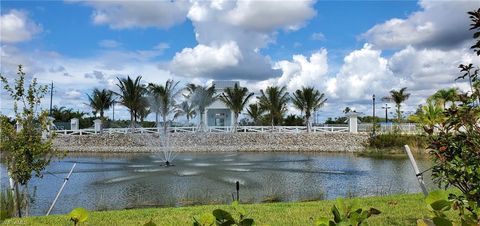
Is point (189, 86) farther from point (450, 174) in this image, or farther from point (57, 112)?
point (450, 174)

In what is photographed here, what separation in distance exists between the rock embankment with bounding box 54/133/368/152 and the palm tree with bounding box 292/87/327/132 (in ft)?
15.2

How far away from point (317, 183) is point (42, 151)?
993 centimetres

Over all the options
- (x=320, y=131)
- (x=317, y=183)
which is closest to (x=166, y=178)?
(x=317, y=183)

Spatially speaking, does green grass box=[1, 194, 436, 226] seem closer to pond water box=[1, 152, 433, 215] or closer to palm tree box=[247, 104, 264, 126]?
pond water box=[1, 152, 433, 215]

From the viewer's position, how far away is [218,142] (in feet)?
125

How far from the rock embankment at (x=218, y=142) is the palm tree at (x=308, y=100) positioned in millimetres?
4631

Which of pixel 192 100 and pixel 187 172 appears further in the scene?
pixel 192 100

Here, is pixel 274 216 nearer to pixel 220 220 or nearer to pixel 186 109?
pixel 220 220

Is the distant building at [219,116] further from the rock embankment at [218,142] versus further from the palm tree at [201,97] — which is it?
the rock embankment at [218,142]

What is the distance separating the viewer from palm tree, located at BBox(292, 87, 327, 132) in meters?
42.6

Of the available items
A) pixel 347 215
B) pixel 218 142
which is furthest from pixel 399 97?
pixel 347 215

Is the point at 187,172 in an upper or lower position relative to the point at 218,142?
lower

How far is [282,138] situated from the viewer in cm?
3838

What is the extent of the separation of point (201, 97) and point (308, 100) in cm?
1046
